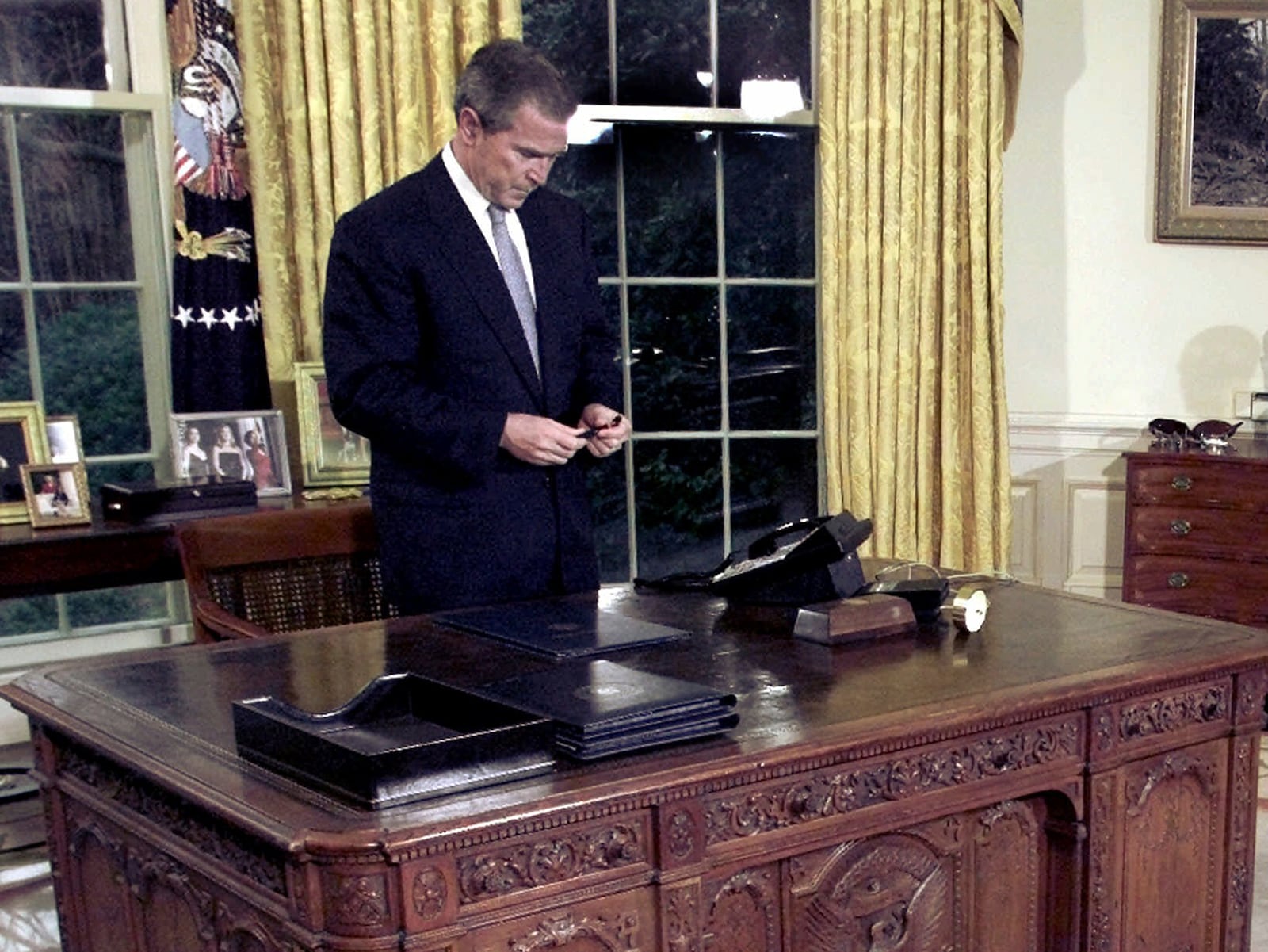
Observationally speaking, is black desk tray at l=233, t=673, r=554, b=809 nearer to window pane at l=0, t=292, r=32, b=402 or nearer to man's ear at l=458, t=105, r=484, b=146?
man's ear at l=458, t=105, r=484, b=146

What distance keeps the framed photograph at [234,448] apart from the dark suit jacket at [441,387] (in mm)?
1214

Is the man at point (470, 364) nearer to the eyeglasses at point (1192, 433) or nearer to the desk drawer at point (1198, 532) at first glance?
the desk drawer at point (1198, 532)

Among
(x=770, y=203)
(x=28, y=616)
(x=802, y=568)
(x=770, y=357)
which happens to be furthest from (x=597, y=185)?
(x=802, y=568)

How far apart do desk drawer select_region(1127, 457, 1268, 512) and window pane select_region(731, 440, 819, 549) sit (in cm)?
107

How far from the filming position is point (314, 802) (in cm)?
153

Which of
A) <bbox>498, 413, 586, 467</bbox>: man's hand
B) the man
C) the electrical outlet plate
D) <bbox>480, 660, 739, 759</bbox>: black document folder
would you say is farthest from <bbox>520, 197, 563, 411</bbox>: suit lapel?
the electrical outlet plate

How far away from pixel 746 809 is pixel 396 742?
43cm

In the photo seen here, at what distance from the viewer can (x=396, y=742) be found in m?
1.74

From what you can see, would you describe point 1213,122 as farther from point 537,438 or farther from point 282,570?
point 282,570

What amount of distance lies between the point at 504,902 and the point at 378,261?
4.81 feet

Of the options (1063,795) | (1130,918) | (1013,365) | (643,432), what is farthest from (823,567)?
(1013,365)

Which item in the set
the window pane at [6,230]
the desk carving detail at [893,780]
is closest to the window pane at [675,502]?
the window pane at [6,230]

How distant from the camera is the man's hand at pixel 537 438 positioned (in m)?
2.57

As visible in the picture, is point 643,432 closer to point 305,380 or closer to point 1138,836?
point 305,380
